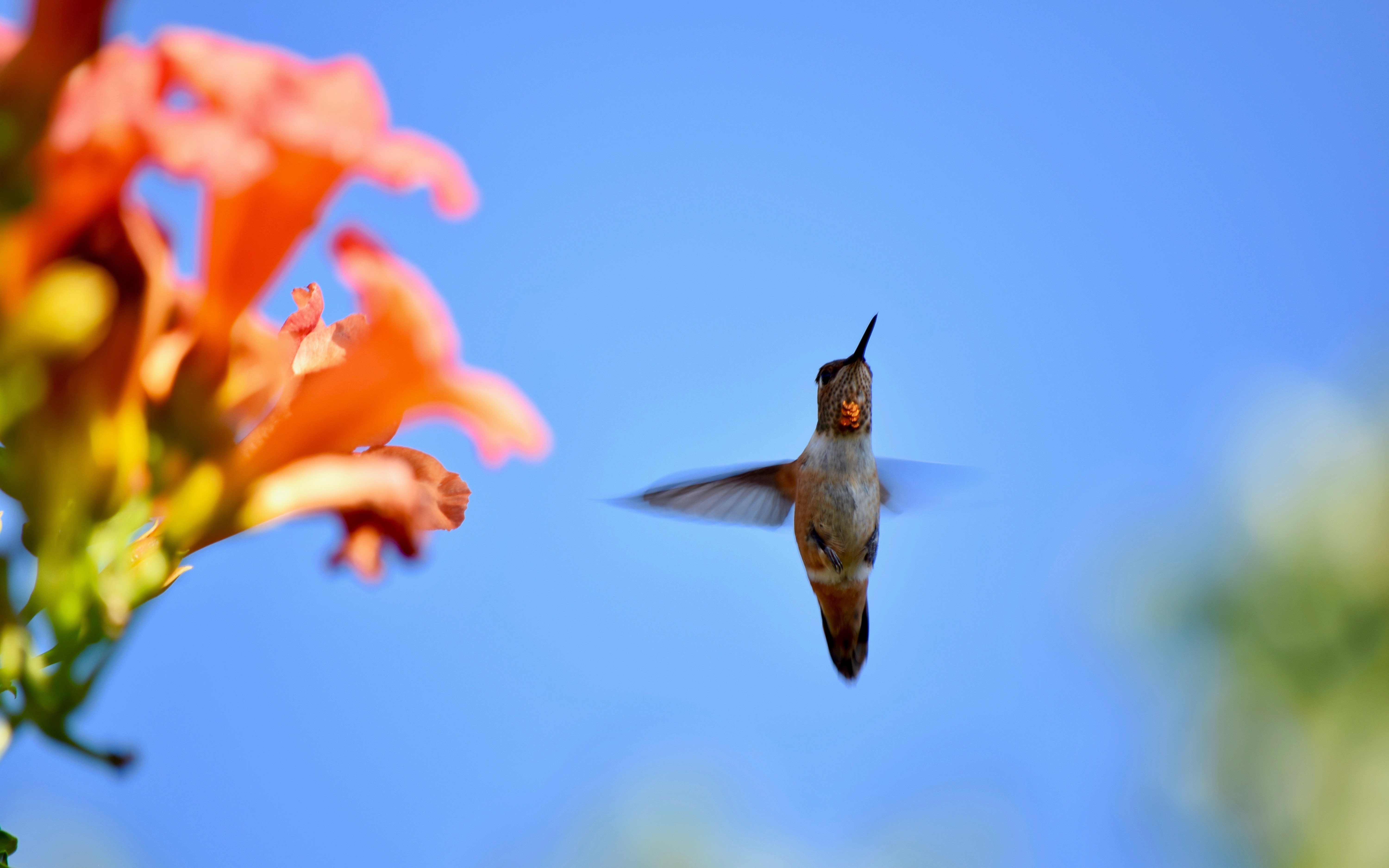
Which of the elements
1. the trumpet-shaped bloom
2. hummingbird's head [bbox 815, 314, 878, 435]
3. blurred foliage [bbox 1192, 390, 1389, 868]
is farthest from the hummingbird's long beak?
blurred foliage [bbox 1192, 390, 1389, 868]

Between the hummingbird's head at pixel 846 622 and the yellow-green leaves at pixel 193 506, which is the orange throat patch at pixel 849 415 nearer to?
the hummingbird's head at pixel 846 622

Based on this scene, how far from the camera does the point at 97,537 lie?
194cm

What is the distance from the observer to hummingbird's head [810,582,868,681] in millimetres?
5906

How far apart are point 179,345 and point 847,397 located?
149 inches

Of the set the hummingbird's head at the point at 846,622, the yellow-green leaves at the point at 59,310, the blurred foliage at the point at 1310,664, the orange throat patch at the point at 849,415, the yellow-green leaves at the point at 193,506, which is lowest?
the yellow-green leaves at the point at 193,506

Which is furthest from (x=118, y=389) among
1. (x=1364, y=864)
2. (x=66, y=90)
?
(x=1364, y=864)

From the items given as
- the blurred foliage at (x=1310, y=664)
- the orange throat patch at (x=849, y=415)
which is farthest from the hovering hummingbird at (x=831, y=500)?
the blurred foliage at (x=1310, y=664)

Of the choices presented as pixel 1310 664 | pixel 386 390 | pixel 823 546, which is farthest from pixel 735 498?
pixel 1310 664

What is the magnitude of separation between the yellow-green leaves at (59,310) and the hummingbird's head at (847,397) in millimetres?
3851

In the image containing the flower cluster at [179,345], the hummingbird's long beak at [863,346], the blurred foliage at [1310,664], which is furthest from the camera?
the blurred foliage at [1310,664]

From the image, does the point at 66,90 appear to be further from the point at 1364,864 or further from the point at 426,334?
the point at 1364,864

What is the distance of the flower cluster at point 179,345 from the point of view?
1.71 metres

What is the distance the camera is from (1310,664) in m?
20.0

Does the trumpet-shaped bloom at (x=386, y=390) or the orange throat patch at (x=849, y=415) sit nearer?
the trumpet-shaped bloom at (x=386, y=390)
